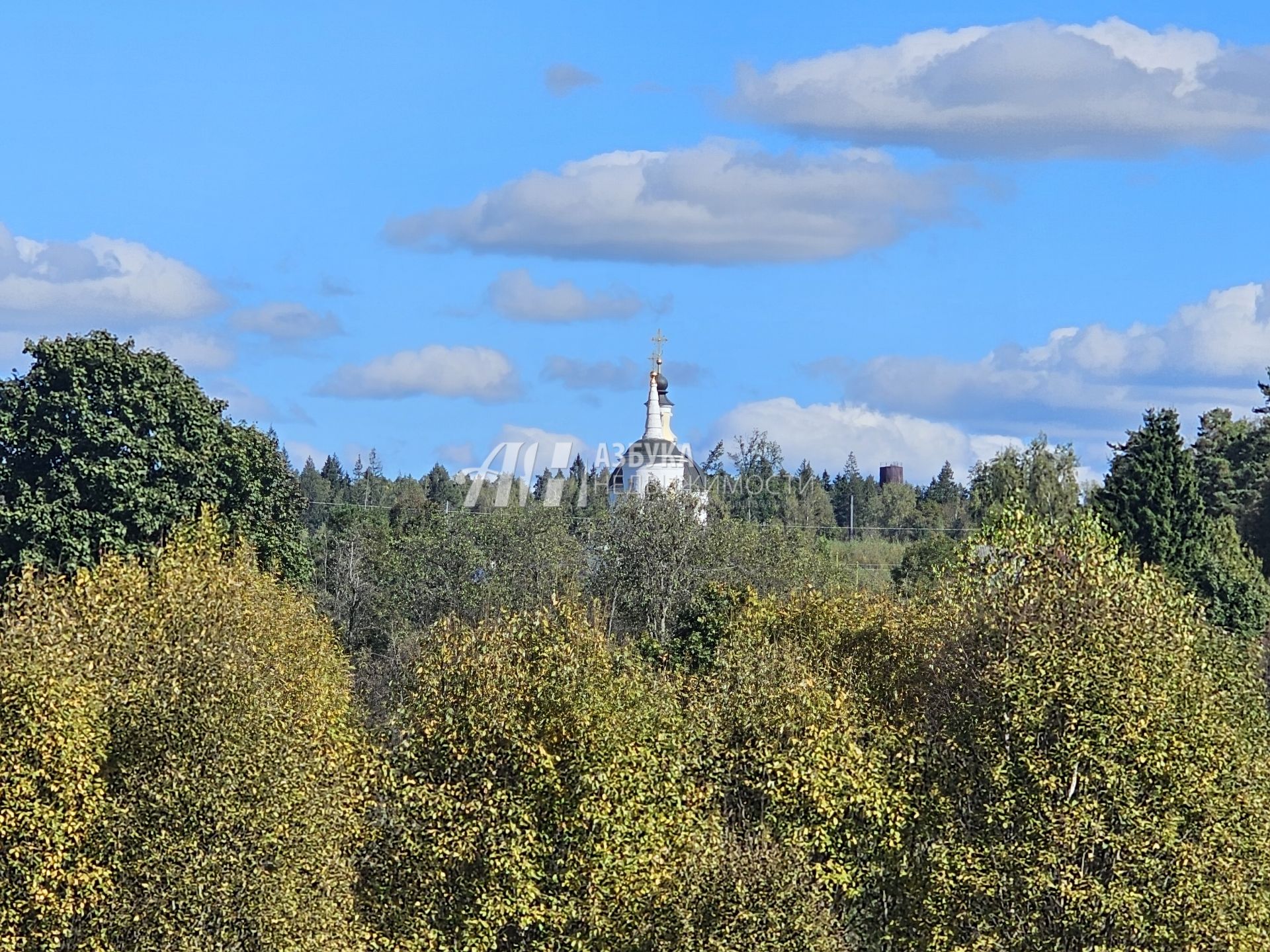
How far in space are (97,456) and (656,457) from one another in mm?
83449

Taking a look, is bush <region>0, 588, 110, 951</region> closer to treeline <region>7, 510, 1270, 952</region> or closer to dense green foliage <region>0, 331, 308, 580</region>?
treeline <region>7, 510, 1270, 952</region>

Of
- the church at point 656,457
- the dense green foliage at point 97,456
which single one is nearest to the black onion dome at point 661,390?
the church at point 656,457

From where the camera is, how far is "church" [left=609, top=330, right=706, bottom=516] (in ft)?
453

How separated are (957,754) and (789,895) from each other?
8.10 m

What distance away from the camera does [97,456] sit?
60.0 metres

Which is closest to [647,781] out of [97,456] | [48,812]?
[48,812]

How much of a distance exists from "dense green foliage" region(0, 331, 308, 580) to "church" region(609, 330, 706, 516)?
70744 millimetres

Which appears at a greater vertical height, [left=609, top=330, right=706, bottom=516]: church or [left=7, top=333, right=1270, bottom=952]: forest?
[left=609, top=330, right=706, bottom=516]: church

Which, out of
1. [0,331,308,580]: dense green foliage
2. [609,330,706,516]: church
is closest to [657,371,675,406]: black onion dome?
[609,330,706,516]: church

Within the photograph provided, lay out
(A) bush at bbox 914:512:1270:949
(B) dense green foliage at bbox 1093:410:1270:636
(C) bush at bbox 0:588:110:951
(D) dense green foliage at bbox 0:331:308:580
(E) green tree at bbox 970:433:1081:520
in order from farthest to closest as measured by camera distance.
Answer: (E) green tree at bbox 970:433:1081:520 < (B) dense green foliage at bbox 1093:410:1270:636 < (D) dense green foliage at bbox 0:331:308:580 < (A) bush at bbox 914:512:1270:949 < (C) bush at bbox 0:588:110:951

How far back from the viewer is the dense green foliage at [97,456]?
58750mm

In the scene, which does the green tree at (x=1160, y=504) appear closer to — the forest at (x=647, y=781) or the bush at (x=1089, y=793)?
the forest at (x=647, y=781)

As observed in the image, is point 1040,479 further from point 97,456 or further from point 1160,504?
point 97,456

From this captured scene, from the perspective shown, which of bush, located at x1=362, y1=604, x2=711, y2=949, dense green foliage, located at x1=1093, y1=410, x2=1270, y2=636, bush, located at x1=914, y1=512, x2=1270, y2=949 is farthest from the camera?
dense green foliage, located at x1=1093, y1=410, x2=1270, y2=636
